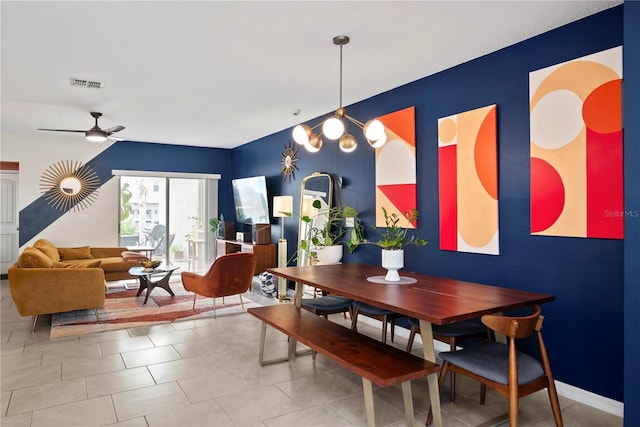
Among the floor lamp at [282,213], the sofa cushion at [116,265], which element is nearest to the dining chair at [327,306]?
the floor lamp at [282,213]

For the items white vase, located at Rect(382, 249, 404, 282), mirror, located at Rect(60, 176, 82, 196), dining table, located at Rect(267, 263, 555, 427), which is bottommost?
dining table, located at Rect(267, 263, 555, 427)

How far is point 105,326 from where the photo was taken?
4500 mm

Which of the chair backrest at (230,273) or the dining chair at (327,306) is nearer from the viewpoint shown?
the dining chair at (327,306)

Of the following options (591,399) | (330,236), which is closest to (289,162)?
(330,236)

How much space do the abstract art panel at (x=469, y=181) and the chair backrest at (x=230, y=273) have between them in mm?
2402

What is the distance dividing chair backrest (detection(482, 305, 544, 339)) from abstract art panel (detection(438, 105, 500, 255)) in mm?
1314

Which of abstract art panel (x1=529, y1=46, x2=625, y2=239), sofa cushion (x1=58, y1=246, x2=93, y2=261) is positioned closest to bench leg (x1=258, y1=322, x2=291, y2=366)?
abstract art panel (x1=529, y1=46, x2=625, y2=239)

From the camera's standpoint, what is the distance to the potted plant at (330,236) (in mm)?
4869

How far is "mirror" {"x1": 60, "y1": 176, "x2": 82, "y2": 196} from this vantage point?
7.39 m

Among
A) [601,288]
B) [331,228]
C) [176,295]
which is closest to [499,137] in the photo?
[601,288]

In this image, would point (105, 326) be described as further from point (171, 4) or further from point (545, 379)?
point (545, 379)

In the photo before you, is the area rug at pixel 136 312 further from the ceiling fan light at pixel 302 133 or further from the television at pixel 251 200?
the ceiling fan light at pixel 302 133

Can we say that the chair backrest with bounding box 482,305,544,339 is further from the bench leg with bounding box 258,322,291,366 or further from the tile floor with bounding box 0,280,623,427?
the bench leg with bounding box 258,322,291,366

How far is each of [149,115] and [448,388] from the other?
197 inches
